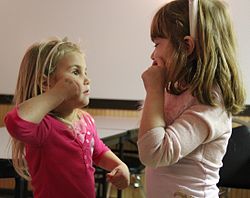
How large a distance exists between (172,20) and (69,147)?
386mm

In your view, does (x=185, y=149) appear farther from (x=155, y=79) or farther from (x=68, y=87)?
(x=68, y=87)

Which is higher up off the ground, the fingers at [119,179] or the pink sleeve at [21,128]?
the pink sleeve at [21,128]

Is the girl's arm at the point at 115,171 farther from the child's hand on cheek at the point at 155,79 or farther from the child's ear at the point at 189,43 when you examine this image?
the child's ear at the point at 189,43

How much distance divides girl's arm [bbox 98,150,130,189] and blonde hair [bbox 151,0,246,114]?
0.25 m

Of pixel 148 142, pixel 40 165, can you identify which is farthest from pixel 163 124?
pixel 40 165

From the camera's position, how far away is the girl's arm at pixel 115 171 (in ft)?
3.39

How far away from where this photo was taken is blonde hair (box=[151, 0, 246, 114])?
94cm

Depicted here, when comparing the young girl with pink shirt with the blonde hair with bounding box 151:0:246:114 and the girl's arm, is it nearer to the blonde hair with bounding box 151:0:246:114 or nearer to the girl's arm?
the girl's arm

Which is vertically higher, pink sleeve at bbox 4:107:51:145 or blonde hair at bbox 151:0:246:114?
blonde hair at bbox 151:0:246:114

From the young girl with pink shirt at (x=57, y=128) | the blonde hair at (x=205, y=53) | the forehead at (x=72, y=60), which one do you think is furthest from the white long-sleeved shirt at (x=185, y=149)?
the forehead at (x=72, y=60)

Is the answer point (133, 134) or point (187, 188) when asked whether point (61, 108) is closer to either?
point (187, 188)

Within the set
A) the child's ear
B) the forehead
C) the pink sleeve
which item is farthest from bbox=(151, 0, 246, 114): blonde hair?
the pink sleeve

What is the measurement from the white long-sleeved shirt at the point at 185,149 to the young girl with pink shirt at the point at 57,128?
0.13 meters

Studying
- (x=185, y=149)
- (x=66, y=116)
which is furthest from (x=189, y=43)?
(x=66, y=116)
